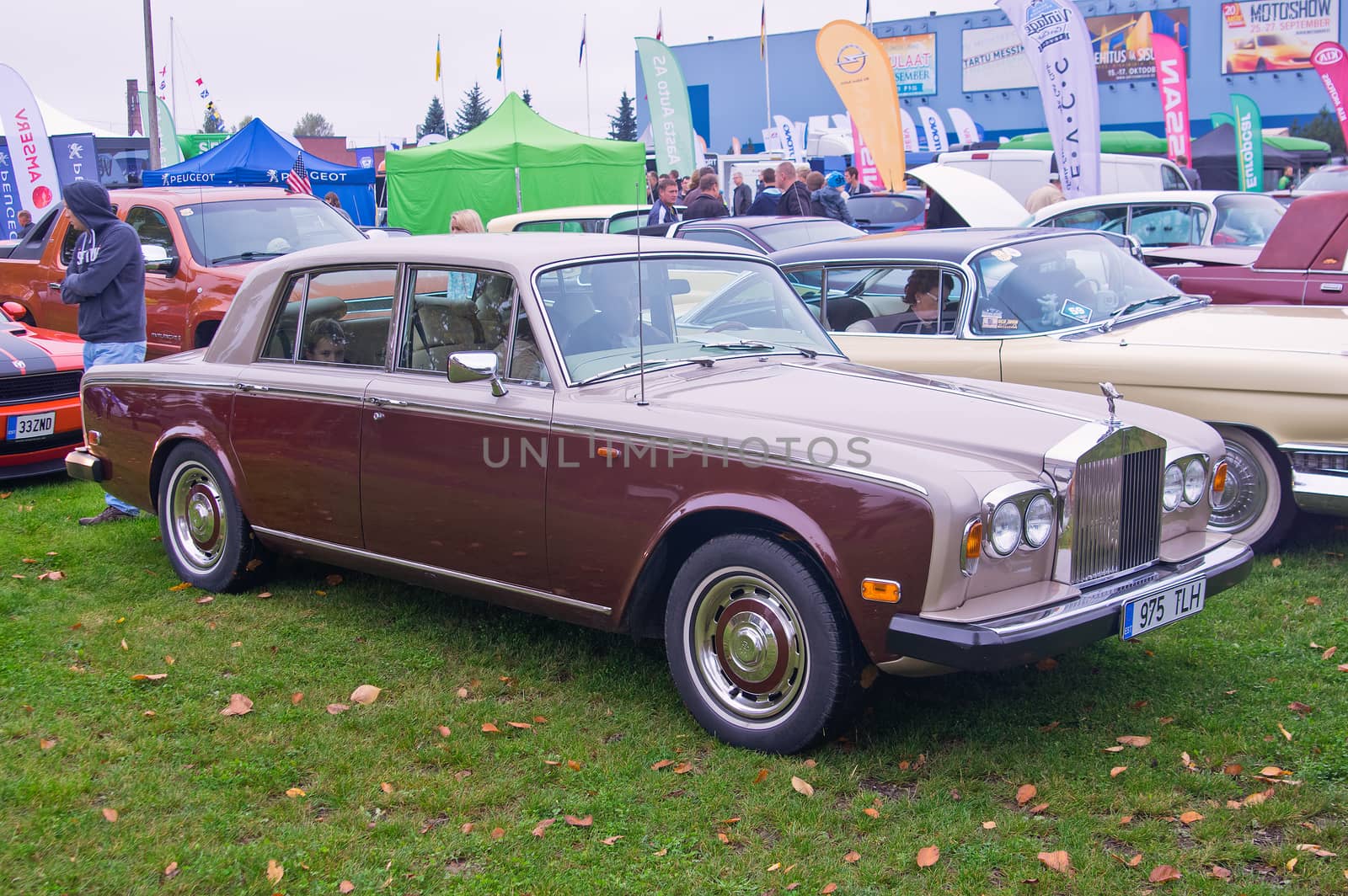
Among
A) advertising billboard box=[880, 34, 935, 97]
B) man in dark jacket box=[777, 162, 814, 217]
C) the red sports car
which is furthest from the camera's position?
advertising billboard box=[880, 34, 935, 97]

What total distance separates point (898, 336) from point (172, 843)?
4.62 meters

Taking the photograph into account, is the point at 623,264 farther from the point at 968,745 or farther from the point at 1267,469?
the point at 1267,469

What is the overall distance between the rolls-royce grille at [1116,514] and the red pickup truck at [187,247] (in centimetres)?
708

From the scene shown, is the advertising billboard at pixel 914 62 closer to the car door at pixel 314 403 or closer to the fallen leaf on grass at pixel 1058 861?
the car door at pixel 314 403

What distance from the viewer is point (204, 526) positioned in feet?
19.5

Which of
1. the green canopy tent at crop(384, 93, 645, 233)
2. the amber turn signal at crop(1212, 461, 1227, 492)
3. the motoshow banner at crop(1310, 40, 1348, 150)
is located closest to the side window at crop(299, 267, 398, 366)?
the amber turn signal at crop(1212, 461, 1227, 492)

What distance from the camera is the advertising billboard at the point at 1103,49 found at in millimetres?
46281

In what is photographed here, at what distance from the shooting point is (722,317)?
17.3 ft

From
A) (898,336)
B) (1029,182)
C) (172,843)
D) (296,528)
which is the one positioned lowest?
(172,843)

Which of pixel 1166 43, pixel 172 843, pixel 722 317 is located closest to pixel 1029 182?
pixel 1166 43

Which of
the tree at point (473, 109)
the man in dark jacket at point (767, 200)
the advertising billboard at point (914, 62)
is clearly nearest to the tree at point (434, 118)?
the tree at point (473, 109)

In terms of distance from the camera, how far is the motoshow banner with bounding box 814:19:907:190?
1902 cm

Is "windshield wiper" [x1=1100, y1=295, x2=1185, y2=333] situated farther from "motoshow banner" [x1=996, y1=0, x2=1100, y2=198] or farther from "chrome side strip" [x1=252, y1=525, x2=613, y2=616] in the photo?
"motoshow banner" [x1=996, y1=0, x2=1100, y2=198]

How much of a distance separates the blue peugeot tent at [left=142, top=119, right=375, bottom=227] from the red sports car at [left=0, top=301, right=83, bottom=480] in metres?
14.5
